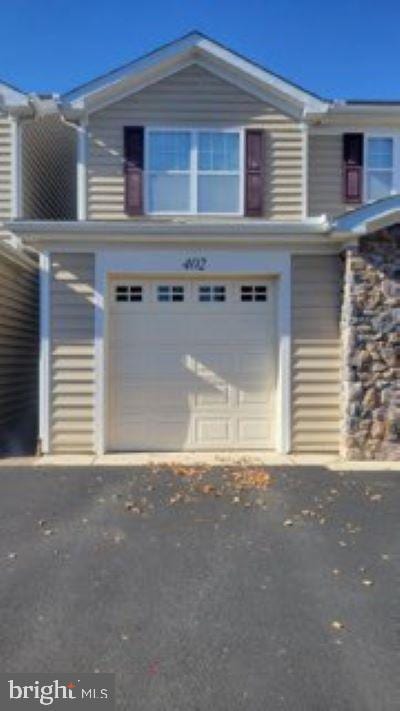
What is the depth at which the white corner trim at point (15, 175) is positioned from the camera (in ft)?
34.4

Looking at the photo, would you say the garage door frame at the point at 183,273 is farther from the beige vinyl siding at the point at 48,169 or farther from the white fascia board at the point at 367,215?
the beige vinyl siding at the point at 48,169

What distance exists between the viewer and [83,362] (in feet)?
27.7

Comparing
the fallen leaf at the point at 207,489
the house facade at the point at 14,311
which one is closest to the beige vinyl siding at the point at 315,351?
the fallen leaf at the point at 207,489

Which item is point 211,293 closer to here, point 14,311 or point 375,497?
point 14,311

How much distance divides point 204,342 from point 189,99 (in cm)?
455

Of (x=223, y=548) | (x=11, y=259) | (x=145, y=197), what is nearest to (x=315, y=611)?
(x=223, y=548)

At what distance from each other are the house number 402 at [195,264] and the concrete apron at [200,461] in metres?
2.60

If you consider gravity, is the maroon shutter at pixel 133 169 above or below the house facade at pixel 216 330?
above

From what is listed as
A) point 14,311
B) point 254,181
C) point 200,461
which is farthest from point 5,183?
point 200,461

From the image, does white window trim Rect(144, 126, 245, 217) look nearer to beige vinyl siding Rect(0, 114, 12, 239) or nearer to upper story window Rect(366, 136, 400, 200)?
upper story window Rect(366, 136, 400, 200)

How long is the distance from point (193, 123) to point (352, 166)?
2871mm

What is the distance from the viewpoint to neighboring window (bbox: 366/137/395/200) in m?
10.7

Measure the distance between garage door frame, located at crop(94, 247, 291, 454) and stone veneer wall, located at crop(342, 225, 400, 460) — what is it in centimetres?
83

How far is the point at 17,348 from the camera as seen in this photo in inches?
404
